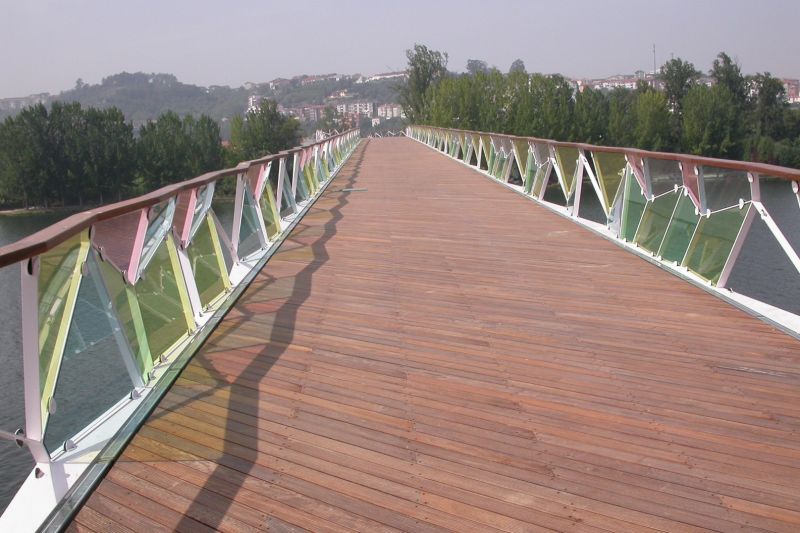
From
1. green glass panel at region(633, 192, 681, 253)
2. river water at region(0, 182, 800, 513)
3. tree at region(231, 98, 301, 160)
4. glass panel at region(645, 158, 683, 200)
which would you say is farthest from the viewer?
tree at region(231, 98, 301, 160)

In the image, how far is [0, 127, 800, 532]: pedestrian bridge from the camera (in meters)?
2.47

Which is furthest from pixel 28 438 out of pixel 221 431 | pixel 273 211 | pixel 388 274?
pixel 273 211

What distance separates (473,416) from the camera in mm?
3127

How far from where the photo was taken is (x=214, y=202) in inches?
207

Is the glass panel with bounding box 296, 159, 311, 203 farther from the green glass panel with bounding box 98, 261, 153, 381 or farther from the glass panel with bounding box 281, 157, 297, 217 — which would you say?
the green glass panel with bounding box 98, 261, 153, 381

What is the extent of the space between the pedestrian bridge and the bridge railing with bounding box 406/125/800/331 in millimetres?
29

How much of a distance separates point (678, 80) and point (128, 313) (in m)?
86.0

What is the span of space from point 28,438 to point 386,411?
1.39 meters

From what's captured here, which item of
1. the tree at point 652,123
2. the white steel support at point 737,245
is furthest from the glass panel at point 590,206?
the tree at point 652,123

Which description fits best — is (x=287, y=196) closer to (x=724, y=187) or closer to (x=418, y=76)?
(x=724, y=187)

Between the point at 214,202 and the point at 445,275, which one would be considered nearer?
the point at 214,202

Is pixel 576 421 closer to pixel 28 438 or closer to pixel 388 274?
pixel 28 438

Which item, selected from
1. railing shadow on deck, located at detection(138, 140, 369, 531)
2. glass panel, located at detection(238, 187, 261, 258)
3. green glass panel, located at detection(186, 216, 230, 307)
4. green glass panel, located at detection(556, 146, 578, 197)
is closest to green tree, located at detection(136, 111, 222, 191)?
green glass panel, located at detection(556, 146, 578, 197)

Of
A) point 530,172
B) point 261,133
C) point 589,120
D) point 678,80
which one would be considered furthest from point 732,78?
point 530,172
